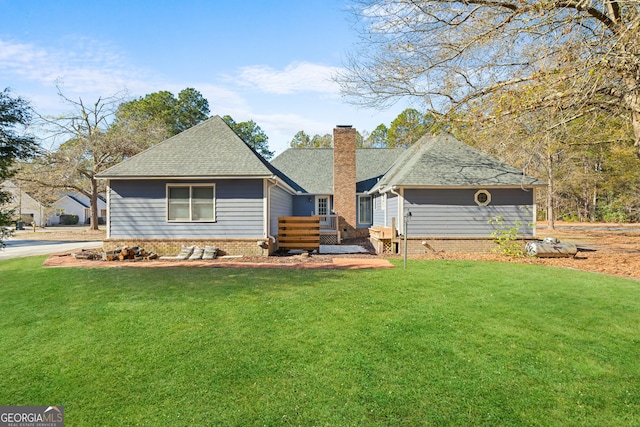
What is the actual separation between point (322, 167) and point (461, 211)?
37.8 ft

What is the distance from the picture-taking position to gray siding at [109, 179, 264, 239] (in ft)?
41.6

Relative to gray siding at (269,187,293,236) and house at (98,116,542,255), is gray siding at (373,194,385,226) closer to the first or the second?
house at (98,116,542,255)

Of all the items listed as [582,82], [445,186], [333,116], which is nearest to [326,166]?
[333,116]

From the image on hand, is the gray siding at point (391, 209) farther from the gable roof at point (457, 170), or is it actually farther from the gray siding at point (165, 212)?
the gray siding at point (165, 212)

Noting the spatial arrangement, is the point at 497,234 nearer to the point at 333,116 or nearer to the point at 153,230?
the point at 333,116

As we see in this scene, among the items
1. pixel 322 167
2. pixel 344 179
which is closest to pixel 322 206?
pixel 344 179

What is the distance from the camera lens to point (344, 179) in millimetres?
19297

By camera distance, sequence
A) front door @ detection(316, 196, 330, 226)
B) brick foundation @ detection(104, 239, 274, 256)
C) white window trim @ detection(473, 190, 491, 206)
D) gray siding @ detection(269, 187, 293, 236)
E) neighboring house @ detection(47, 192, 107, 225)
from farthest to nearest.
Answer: neighboring house @ detection(47, 192, 107, 225) < front door @ detection(316, 196, 330, 226) < gray siding @ detection(269, 187, 293, 236) < white window trim @ detection(473, 190, 491, 206) < brick foundation @ detection(104, 239, 274, 256)

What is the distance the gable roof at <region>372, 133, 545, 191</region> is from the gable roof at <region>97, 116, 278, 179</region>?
5848mm

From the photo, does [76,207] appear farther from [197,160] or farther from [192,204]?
[192,204]

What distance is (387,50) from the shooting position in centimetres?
1084

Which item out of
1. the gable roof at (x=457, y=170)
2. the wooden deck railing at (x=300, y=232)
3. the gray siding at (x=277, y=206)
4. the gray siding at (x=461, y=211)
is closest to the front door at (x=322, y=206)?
the gray siding at (x=277, y=206)

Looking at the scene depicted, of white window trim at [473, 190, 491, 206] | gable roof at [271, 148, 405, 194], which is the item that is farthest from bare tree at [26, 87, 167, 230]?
white window trim at [473, 190, 491, 206]

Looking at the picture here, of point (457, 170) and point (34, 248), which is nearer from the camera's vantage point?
point (457, 170)
